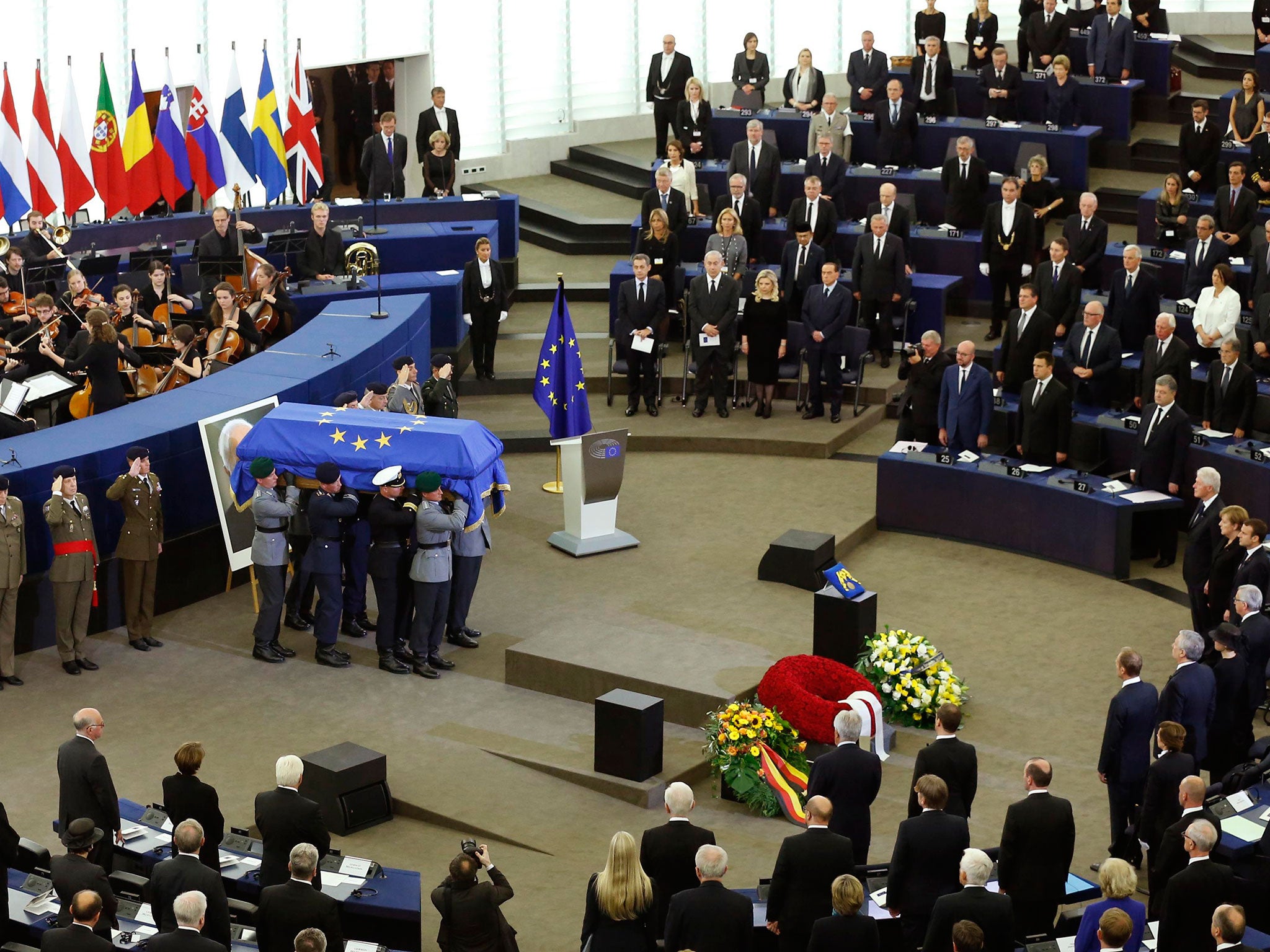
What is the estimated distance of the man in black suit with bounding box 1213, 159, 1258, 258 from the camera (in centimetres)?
1780

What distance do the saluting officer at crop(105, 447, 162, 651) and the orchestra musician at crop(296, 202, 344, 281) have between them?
5.80m

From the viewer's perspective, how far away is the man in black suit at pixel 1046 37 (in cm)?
2292


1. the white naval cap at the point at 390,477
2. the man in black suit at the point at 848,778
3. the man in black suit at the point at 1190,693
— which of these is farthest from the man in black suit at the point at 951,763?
the white naval cap at the point at 390,477

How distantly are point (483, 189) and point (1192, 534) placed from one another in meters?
11.8

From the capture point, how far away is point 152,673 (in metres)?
12.6

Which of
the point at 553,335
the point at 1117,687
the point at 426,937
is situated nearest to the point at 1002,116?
the point at 553,335

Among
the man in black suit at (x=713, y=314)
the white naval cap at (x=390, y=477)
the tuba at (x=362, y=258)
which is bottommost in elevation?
the white naval cap at (x=390, y=477)

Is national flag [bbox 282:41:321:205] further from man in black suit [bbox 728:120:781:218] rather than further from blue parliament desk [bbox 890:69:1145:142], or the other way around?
blue parliament desk [bbox 890:69:1145:142]

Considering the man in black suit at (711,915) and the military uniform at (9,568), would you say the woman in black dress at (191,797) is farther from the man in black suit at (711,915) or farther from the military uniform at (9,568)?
the military uniform at (9,568)

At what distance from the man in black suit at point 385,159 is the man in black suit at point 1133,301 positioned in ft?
28.7

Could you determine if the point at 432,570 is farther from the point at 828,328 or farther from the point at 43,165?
the point at 43,165

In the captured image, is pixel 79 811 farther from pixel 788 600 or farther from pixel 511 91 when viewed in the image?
pixel 511 91

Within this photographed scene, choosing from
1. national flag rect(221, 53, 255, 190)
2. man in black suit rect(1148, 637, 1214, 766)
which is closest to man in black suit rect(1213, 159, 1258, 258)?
man in black suit rect(1148, 637, 1214, 766)

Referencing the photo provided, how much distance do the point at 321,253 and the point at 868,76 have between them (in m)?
7.76
